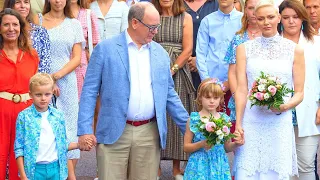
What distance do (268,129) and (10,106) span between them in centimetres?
261

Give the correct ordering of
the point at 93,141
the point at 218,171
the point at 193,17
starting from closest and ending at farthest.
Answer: the point at 93,141 → the point at 218,171 → the point at 193,17

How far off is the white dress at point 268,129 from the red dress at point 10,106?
231cm

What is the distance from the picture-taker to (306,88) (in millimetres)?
7801

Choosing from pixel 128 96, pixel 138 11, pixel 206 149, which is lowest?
pixel 206 149

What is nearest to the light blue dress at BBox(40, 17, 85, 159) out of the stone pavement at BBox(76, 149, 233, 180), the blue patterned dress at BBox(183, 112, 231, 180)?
the stone pavement at BBox(76, 149, 233, 180)

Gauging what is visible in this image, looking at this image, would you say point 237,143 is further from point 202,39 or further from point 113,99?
point 202,39

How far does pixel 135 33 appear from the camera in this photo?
6.70 metres

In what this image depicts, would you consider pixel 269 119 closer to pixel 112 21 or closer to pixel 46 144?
pixel 46 144

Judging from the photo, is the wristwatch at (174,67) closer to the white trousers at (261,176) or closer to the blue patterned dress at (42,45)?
the blue patterned dress at (42,45)

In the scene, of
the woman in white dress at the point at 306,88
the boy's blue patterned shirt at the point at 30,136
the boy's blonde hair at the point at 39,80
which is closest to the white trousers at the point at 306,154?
the woman in white dress at the point at 306,88

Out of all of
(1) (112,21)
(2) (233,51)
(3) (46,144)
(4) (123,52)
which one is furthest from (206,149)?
(1) (112,21)

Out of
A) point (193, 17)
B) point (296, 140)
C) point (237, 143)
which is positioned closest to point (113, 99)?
point (237, 143)

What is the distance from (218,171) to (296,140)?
1.17 meters

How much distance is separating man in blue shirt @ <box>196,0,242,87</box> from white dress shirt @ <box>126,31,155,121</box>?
2116 mm
